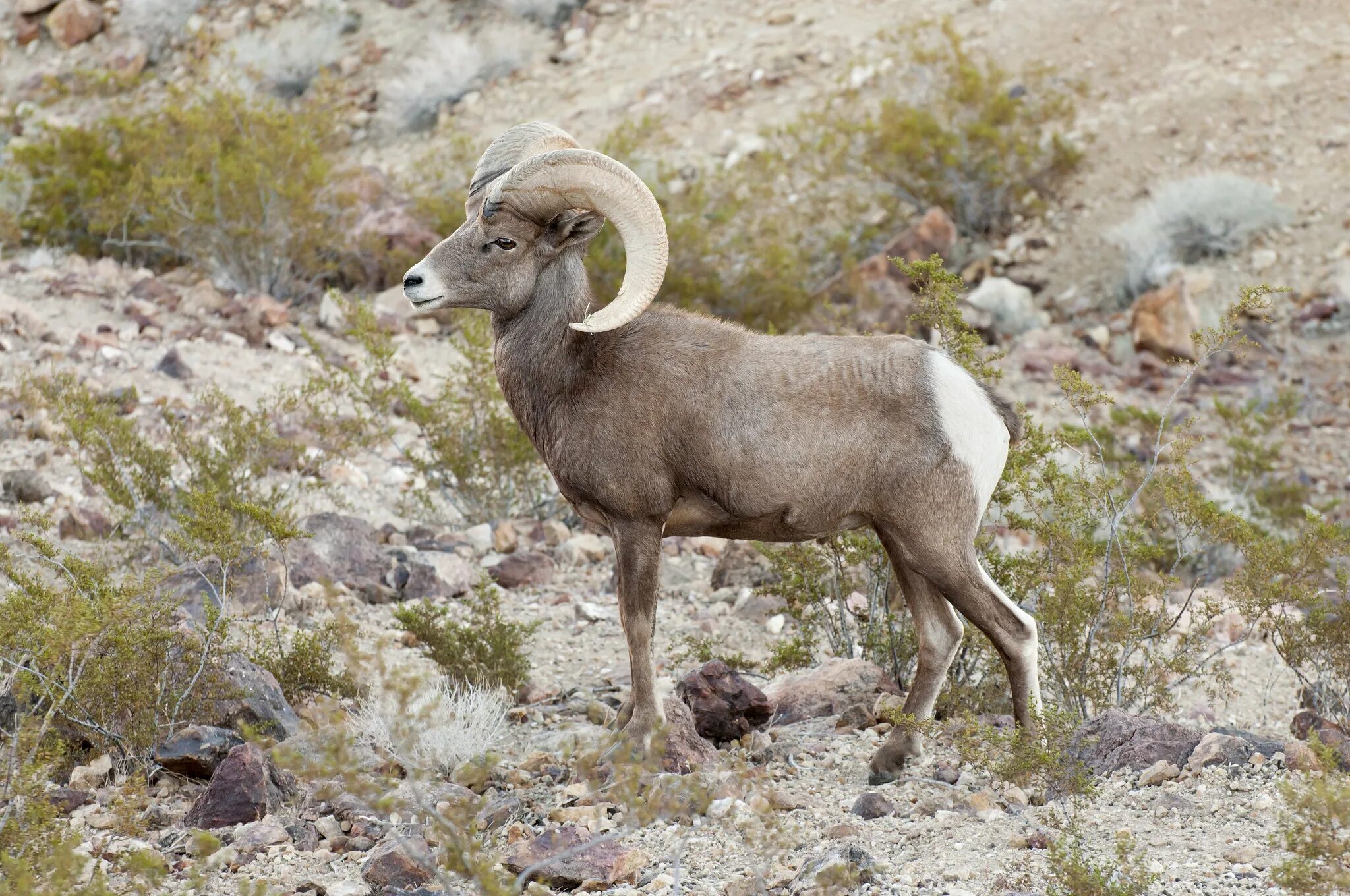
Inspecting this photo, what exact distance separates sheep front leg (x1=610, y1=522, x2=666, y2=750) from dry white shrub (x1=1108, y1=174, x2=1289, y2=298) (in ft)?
36.3

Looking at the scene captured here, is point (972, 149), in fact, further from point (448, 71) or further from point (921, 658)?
point (921, 658)

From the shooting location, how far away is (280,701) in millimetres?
6203

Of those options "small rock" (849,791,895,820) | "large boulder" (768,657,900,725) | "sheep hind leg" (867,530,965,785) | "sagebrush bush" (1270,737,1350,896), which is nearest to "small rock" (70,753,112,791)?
"large boulder" (768,657,900,725)

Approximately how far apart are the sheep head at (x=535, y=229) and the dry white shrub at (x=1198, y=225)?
10.8m

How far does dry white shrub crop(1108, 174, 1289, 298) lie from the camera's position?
15.1 m

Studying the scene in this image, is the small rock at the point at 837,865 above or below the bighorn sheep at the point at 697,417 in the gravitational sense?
below

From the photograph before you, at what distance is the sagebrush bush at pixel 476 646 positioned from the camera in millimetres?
6703

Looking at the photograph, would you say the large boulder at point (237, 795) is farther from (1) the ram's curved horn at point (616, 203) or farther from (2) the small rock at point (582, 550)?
(2) the small rock at point (582, 550)

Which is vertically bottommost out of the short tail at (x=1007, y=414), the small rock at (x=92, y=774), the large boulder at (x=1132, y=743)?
the large boulder at (x=1132, y=743)

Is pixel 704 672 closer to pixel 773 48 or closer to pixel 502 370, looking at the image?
pixel 502 370

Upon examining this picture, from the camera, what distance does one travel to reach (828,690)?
661cm

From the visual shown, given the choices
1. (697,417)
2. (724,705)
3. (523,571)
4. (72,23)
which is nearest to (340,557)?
(523,571)

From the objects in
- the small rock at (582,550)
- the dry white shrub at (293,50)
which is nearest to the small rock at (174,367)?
the small rock at (582,550)

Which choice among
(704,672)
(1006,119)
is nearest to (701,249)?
(1006,119)
